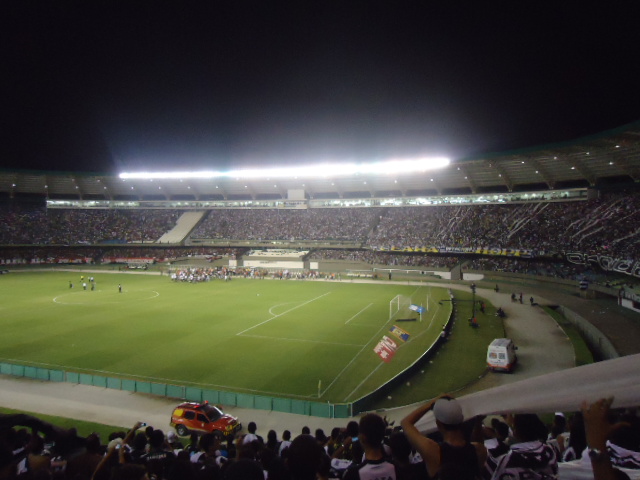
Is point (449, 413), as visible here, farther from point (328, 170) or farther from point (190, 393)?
point (328, 170)

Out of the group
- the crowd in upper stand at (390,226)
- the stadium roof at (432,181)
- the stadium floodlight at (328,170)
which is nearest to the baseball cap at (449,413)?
the stadium roof at (432,181)

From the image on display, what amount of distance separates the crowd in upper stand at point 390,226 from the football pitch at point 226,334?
696 inches

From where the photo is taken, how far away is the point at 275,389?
17.8 m

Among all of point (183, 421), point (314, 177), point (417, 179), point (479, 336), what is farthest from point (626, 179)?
point (183, 421)

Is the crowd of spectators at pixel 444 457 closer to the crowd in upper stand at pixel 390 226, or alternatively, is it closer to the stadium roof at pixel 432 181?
the stadium roof at pixel 432 181

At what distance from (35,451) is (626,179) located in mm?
62336

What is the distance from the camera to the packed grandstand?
348 cm

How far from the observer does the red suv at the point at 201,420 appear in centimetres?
1387

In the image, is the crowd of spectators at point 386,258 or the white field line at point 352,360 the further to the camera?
the crowd of spectators at point 386,258

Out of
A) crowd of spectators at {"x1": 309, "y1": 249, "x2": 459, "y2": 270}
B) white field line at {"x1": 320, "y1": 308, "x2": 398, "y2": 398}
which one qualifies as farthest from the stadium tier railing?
crowd of spectators at {"x1": 309, "y1": 249, "x2": 459, "y2": 270}

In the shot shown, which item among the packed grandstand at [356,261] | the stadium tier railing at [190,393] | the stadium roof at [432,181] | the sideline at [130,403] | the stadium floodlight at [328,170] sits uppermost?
the stadium floodlight at [328,170]

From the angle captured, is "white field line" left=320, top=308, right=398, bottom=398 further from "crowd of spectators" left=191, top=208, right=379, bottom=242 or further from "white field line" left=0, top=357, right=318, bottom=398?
"crowd of spectators" left=191, top=208, right=379, bottom=242

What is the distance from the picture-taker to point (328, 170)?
2640 inches

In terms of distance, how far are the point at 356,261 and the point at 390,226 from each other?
35.6ft
